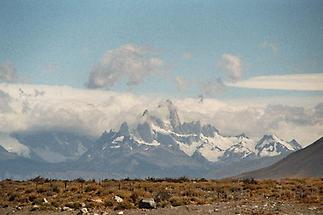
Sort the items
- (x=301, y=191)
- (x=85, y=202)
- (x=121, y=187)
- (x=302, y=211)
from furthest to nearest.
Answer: (x=121, y=187) < (x=301, y=191) < (x=85, y=202) < (x=302, y=211)

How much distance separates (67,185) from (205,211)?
67.6 feet

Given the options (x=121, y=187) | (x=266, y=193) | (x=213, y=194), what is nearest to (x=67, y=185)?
(x=121, y=187)

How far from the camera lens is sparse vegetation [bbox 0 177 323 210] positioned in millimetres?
41062

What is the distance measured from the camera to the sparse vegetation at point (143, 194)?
41062 mm

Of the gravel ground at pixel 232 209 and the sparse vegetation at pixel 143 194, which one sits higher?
the sparse vegetation at pixel 143 194

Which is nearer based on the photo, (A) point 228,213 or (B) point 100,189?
(A) point 228,213

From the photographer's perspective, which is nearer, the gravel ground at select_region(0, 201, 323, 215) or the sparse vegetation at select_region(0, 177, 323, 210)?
the gravel ground at select_region(0, 201, 323, 215)

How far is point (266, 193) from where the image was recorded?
44.7m

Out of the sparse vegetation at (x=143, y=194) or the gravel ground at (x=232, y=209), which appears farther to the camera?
the sparse vegetation at (x=143, y=194)

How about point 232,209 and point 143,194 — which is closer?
point 232,209

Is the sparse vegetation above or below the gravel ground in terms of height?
above

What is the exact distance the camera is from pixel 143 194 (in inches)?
1779

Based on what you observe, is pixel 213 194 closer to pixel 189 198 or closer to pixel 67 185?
pixel 189 198

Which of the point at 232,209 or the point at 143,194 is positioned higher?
the point at 143,194
